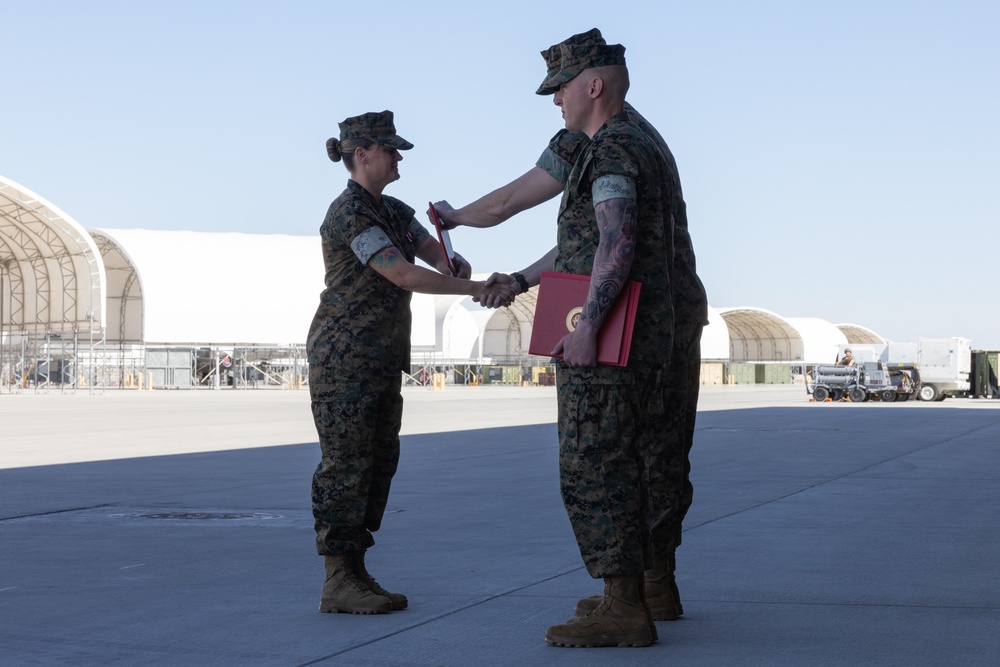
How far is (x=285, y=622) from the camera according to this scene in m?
4.77

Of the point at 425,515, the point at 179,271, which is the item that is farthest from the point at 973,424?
the point at 179,271

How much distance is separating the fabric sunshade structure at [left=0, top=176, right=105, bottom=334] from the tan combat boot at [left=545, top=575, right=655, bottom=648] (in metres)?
45.3

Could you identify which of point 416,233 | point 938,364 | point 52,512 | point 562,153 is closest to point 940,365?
point 938,364

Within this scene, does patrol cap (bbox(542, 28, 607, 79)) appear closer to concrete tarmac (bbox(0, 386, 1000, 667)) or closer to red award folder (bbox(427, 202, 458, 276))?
red award folder (bbox(427, 202, 458, 276))

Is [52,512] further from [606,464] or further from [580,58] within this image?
[580,58]

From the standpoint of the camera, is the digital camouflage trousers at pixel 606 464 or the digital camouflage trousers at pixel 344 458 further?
the digital camouflage trousers at pixel 344 458

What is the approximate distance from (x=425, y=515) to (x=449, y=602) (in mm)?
3299

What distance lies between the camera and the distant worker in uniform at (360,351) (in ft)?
16.6

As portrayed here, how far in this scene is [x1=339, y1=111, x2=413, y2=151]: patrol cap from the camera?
17.2 feet

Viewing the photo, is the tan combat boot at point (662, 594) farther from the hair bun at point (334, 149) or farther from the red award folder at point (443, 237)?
the hair bun at point (334, 149)

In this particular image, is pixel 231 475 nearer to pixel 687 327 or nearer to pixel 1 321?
pixel 687 327

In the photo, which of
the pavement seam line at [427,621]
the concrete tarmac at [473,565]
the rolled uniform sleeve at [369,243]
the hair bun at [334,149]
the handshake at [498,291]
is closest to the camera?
the pavement seam line at [427,621]

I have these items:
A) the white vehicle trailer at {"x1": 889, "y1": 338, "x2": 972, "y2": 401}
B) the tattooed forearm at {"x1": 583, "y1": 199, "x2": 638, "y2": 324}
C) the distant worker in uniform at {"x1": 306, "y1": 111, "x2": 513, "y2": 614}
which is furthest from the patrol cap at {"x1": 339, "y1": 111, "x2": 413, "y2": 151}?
the white vehicle trailer at {"x1": 889, "y1": 338, "x2": 972, "y2": 401}

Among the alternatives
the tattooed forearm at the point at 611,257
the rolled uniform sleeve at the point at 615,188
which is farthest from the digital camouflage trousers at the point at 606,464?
the rolled uniform sleeve at the point at 615,188
